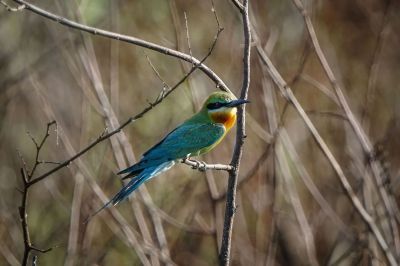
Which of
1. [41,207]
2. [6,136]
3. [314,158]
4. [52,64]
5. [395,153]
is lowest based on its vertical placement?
[395,153]

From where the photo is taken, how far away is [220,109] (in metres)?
4.16

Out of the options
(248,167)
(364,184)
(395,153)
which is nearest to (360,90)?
(395,153)

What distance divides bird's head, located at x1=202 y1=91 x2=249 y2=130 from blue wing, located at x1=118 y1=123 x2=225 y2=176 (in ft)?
0.17

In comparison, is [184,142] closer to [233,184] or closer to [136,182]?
[136,182]

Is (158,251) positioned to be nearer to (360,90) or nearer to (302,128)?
(302,128)

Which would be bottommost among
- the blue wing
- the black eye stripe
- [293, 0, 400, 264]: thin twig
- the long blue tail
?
[293, 0, 400, 264]: thin twig

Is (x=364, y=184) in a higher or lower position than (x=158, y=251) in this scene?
lower

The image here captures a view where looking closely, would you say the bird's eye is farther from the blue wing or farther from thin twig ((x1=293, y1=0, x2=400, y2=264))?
thin twig ((x1=293, y1=0, x2=400, y2=264))

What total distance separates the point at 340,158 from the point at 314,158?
319 millimetres

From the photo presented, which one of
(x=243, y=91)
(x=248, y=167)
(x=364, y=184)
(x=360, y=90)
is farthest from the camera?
(x=360, y=90)

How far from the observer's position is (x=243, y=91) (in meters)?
3.02

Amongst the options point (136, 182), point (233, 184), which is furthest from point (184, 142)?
point (233, 184)

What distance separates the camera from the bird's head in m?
4.09

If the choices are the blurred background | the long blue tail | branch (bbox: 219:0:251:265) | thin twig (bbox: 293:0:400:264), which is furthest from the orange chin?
branch (bbox: 219:0:251:265)
